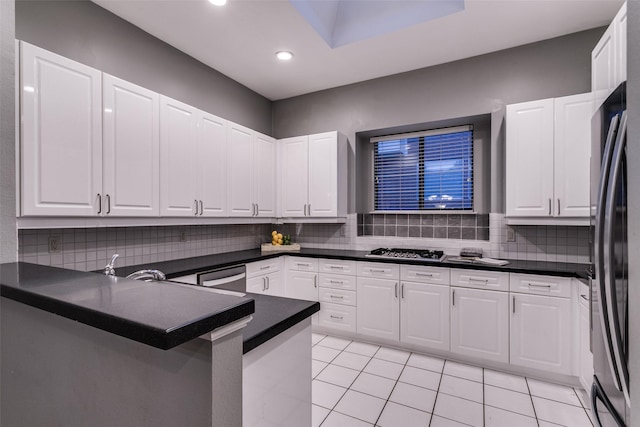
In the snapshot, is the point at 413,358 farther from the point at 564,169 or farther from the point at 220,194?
the point at 220,194

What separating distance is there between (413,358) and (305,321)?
2016mm

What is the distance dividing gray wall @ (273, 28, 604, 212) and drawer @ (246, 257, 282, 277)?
114 centimetres

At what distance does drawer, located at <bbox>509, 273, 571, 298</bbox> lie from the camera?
92.6 inches

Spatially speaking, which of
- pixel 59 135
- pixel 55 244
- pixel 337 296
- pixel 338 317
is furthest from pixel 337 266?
pixel 59 135

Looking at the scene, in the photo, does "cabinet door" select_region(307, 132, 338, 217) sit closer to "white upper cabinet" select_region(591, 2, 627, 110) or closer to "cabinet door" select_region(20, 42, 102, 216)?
"cabinet door" select_region(20, 42, 102, 216)

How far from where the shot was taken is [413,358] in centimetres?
283

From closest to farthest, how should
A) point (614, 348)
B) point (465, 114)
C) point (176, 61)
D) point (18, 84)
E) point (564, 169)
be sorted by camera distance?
point (614, 348)
point (18, 84)
point (564, 169)
point (176, 61)
point (465, 114)

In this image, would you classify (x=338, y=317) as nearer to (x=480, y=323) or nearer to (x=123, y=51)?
(x=480, y=323)

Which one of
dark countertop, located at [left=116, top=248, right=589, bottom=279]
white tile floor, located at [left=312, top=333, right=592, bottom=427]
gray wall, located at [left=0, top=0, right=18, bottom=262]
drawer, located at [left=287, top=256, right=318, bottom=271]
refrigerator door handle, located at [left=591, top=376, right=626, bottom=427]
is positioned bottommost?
white tile floor, located at [left=312, top=333, right=592, bottom=427]

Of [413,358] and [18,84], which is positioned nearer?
[18,84]

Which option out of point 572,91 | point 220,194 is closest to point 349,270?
point 220,194

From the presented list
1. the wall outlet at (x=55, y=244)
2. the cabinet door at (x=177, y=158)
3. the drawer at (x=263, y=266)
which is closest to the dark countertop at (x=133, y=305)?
the wall outlet at (x=55, y=244)

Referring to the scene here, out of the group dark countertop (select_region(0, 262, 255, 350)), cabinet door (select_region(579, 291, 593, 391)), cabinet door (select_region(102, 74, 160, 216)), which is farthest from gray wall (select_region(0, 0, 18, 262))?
cabinet door (select_region(579, 291, 593, 391))

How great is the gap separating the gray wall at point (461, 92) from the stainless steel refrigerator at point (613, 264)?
6.32ft
